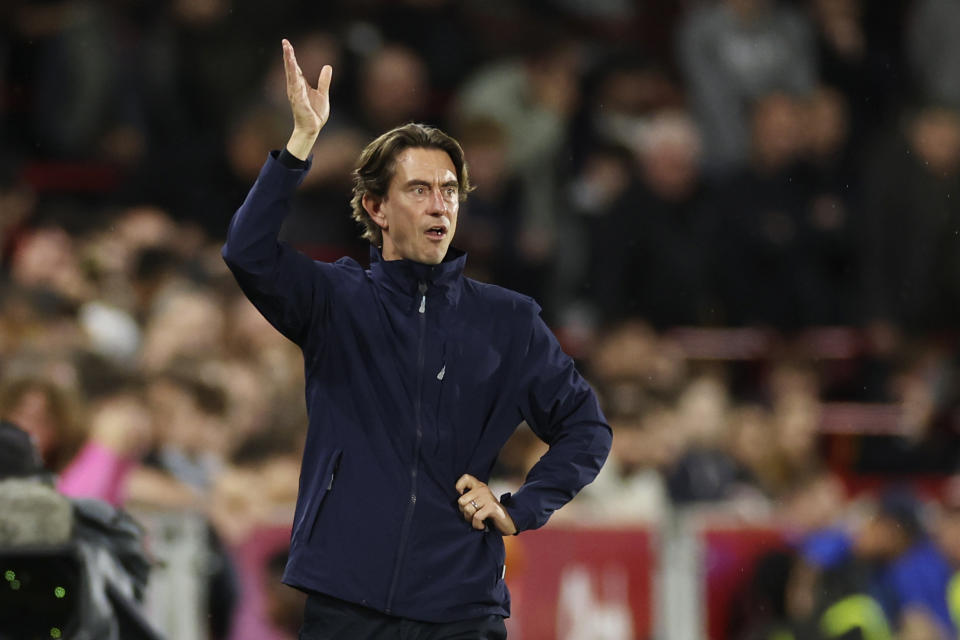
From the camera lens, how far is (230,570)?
8906 millimetres

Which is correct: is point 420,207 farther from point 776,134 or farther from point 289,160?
point 776,134

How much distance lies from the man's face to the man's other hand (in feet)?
2.03

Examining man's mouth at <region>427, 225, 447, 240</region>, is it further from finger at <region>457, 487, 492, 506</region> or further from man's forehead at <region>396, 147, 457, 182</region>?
finger at <region>457, 487, 492, 506</region>

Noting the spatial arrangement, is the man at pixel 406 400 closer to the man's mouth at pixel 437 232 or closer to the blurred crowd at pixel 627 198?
the man's mouth at pixel 437 232

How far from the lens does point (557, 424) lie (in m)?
5.29

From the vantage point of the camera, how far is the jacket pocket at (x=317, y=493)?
4.96 m

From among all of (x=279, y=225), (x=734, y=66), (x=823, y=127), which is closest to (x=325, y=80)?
(x=279, y=225)

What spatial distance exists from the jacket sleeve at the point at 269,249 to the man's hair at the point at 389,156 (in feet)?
1.20

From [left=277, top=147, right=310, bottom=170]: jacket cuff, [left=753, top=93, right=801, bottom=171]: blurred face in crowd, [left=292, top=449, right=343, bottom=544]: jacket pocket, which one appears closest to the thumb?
[left=292, top=449, right=343, bottom=544]: jacket pocket

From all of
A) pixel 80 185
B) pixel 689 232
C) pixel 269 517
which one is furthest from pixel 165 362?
pixel 689 232

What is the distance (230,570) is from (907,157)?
23.8 ft

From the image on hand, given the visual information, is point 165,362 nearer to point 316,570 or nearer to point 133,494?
point 133,494

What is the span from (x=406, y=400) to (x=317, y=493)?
1.12ft

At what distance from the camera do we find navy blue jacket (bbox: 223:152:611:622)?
4914mm
